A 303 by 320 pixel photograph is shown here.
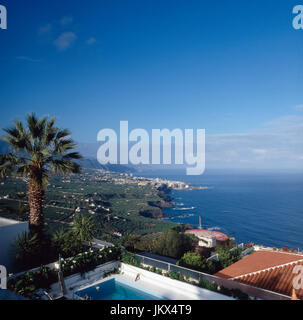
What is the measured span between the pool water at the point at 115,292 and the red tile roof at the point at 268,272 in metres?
3.14

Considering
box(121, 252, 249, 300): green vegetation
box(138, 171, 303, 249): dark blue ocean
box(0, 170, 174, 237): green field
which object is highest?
box(121, 252, 249, 300): green vegetation

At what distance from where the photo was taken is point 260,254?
1212cm

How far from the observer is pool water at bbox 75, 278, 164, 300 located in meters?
7.61

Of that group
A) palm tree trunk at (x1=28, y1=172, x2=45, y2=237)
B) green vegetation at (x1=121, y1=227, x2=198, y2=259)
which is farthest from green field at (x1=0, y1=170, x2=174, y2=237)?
palm tree trunk at (x1=28, y1=172, x2=45, y2=237)

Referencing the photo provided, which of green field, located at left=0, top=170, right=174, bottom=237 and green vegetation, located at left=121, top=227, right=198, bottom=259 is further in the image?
green field, located at left=0, top=170, right=174, bottom=237

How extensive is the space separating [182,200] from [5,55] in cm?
8522

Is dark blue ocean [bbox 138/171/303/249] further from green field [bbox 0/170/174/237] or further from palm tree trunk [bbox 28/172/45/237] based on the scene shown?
palm tree trunk [bbox 28/172/45/237]

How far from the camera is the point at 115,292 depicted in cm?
824

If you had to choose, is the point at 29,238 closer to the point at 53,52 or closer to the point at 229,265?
the point at 229,265

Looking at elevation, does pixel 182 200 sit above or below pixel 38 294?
below

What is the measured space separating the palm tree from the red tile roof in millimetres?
A: 6837
